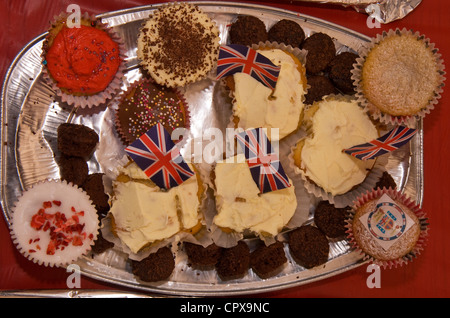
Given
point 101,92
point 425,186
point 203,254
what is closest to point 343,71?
point 425,186

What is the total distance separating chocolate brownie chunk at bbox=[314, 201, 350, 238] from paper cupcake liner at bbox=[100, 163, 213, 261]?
124 cm

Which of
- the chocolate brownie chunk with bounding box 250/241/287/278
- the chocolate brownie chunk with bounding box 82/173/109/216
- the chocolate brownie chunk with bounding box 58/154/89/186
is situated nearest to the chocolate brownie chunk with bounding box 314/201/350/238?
the chocolate brownie chunk with bounding box 250/241/287/278

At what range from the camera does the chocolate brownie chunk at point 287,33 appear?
14.8ft

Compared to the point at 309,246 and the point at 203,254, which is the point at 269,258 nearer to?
the point at 309,246

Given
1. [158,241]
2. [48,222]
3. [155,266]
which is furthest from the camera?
[155,266]

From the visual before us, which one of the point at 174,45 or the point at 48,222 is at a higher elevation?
the point at 174,45

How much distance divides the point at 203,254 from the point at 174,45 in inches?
84.3

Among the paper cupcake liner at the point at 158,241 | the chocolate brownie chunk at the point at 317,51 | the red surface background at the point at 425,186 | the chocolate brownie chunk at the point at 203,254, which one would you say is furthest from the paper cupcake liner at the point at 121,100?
the chocolate brownie chunk at the point at 317,51

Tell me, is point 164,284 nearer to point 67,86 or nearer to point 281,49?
point 67,86

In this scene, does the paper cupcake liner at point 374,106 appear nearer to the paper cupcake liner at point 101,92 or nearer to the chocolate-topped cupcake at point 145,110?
the chocolate-topped cupcake at point 145,110

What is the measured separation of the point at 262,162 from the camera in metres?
3.96

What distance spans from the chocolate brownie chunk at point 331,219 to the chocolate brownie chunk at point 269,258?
53 cm

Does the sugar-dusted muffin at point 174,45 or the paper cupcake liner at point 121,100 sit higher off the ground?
the sugar-dusted muffin at point 174,45

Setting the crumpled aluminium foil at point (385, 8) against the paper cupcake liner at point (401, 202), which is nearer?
the paper cupcake liner at point (401, 202)
